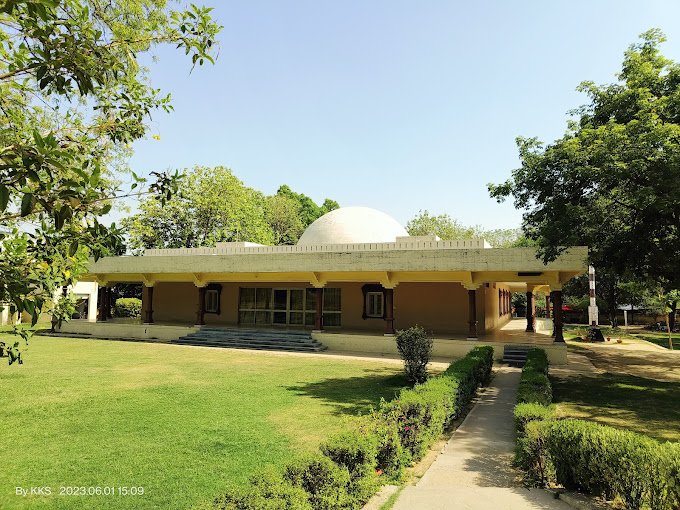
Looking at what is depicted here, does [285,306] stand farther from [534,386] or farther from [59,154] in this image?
[59,154]

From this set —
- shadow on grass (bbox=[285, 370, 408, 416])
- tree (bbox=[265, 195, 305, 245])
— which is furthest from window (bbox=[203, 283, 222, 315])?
tree (bbox=[265, 195, 305, 245])

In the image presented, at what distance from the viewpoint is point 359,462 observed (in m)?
4.49

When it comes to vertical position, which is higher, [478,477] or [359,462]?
[359,462]

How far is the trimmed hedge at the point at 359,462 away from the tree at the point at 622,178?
5.81 m

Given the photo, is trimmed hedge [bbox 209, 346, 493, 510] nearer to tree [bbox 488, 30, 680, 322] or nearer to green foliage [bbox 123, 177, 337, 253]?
tree [bbox 488, 30, 680, 322]

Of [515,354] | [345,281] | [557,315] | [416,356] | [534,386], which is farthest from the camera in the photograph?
[345,281]

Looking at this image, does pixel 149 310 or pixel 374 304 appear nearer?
pixel 374 304

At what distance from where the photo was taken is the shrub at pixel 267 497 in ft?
10.6

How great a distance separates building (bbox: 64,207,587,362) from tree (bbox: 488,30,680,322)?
10.8 ft

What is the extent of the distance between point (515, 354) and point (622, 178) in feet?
26.1

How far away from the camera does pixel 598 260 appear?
38.8 feet

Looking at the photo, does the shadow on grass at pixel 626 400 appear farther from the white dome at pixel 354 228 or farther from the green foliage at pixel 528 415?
the white dome at pixel 354 228

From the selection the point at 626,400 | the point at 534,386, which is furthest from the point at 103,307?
the point at 626,400

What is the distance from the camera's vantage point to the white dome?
75.6 feet
